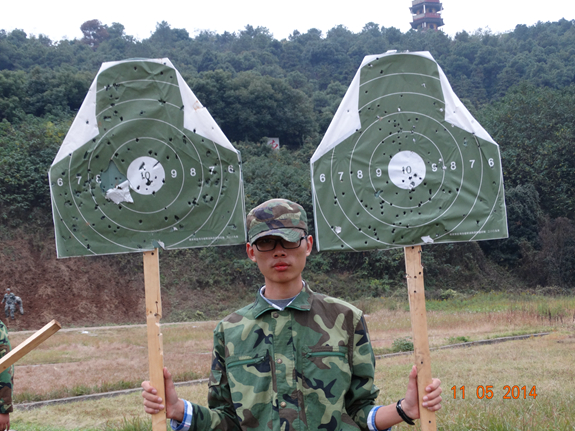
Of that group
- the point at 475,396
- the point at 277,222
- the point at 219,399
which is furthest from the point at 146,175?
the point at 475,396

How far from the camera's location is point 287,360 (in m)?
2.03

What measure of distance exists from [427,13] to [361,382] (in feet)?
295

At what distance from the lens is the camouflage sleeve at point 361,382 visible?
6.81ft

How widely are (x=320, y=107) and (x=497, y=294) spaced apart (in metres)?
20.5

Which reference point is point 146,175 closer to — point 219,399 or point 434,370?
point 219,399

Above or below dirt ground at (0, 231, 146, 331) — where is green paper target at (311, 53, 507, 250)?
above

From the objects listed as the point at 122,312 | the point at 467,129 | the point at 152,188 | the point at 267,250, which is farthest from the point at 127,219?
the point at 122,312

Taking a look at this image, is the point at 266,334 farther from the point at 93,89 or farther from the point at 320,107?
the point at 320,107

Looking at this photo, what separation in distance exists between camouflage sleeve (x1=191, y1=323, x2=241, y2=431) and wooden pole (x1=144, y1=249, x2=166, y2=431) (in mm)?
236

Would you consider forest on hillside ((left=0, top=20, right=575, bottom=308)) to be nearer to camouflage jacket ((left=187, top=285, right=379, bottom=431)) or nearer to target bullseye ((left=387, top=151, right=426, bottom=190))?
target bullseye ((left=387, top=151, right=426, bottom=190))

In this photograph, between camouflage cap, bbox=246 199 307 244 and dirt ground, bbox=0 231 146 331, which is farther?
dirt ground, bbox=0 231 146 331

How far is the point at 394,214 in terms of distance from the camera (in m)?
3.10

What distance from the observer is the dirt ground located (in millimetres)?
18422
